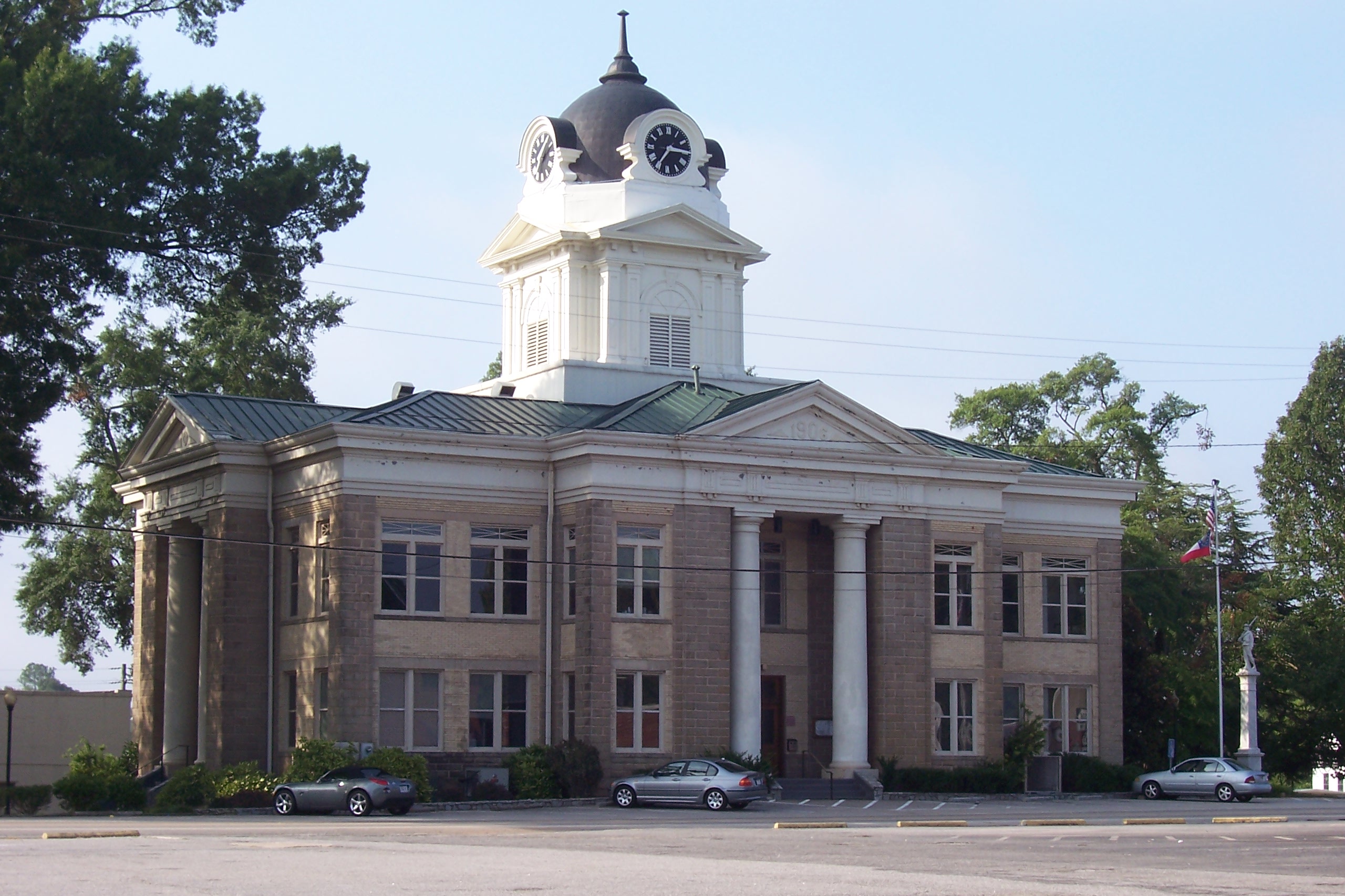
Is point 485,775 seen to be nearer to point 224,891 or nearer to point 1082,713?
point 1082,713

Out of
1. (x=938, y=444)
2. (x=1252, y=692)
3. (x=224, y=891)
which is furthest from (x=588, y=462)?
(x=224, y=891)

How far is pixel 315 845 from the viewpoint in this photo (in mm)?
27297

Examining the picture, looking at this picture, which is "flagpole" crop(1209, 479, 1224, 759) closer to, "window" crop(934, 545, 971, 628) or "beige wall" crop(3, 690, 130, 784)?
"window" crop(934, 545, 971, 628)

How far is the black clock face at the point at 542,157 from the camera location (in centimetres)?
5531

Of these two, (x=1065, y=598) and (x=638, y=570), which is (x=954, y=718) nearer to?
(x=1065, y=598)

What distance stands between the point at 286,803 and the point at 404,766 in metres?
3.31

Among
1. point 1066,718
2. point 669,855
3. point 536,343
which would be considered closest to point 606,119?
point 536,343

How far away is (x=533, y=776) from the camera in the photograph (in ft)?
Answer: 145

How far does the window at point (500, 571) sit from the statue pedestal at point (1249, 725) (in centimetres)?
2174

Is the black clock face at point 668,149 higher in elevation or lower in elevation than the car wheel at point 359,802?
higher

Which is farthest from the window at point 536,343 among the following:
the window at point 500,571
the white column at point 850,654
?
the white column at point 850,654

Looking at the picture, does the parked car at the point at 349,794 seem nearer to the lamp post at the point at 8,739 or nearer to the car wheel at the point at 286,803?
the car wheel at the point at 286,803

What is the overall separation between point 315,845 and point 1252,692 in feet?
120

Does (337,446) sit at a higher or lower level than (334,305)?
lower
